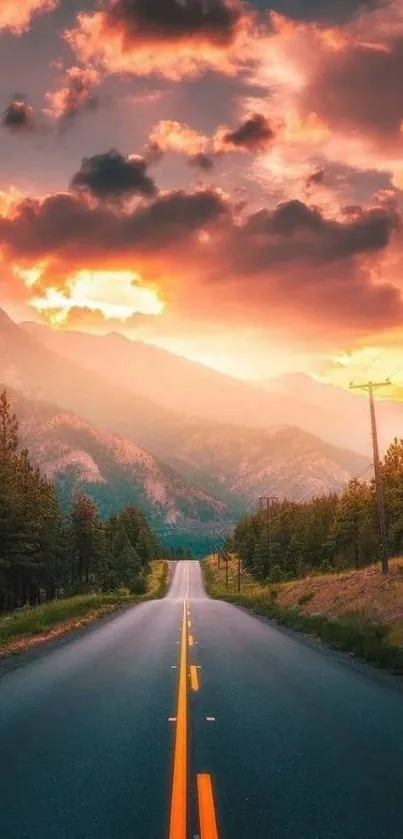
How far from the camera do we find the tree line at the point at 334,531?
7194cm

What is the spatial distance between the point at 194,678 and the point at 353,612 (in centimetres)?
1315

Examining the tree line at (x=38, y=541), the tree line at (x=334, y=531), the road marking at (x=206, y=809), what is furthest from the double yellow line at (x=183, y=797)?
the tree line at (x=334, y=531)

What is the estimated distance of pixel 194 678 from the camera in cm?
1444

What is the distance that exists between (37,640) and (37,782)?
16850 millimetres

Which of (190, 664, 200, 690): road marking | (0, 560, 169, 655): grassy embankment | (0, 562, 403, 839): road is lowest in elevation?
(0, 560, 169, 655): grassy embankment

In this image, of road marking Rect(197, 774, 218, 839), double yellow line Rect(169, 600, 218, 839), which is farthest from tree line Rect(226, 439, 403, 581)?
road marking Rect(197, 774, 218, 839)

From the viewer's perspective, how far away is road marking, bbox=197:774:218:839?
5.66 metres

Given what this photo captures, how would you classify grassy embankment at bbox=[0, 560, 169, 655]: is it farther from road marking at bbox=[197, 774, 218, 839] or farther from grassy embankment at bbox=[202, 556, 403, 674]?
road marking at bbox=[197, 774, 218, 839]

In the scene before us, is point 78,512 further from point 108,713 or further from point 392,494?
point 108,713

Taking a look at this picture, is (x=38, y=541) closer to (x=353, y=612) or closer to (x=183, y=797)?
(x=353, y=612)

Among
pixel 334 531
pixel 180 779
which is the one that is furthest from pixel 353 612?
pixel 334 531

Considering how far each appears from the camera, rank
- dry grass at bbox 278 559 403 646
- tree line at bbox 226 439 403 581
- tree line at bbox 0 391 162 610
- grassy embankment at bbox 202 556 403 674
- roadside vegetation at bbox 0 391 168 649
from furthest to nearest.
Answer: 1. tree line at bbox 226 439 403 581
2. tree line at bbox 0 391 162 610
3. roadside vegetation at bbox 0 391 168 649
4. dry grass at bbox 278 559 403 646
5. grassy embankment at bbox 202 556 403 674

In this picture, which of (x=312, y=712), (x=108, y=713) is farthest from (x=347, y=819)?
(x=108, y=713)

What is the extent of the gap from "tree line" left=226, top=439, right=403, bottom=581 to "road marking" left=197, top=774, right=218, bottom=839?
2302 inches
